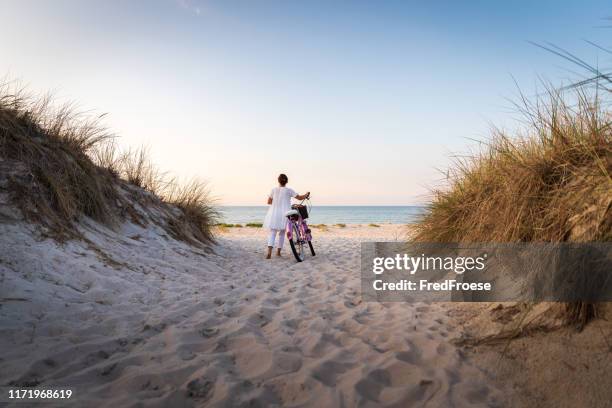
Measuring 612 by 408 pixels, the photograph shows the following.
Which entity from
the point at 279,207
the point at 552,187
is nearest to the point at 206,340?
the point at 552,187

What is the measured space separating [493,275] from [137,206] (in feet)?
20.2

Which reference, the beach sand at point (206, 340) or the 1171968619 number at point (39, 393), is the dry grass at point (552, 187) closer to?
the beach sand at point (206, 340)

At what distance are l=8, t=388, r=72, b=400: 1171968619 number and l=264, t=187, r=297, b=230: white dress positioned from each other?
18.7 ft

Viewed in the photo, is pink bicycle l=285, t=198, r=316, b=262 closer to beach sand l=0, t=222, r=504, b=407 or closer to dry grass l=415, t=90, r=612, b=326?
beach sand l=0, t=222, r=504, b=407

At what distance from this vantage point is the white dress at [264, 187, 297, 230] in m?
7.51

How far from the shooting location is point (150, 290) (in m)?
3.99

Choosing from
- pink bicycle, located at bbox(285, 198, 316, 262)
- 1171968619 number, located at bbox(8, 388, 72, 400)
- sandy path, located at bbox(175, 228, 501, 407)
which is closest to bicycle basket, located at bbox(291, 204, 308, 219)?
pink bicycle, located at bbox(285, 198, 316, 262)

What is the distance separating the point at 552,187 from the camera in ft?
8.98

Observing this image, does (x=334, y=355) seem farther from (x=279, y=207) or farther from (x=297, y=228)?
(x=279, y=207)

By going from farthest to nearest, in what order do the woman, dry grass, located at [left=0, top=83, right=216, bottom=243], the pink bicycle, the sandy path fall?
the woman → the pink bicycle → dry grass, located at [left=0, top=83, right=216, bottom=243] → the sandy path

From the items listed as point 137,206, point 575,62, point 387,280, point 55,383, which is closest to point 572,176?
point 575,62

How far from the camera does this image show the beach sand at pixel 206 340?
77.0 inches

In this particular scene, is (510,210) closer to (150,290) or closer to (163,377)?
(163,377)

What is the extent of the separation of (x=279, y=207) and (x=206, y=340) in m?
4.99
